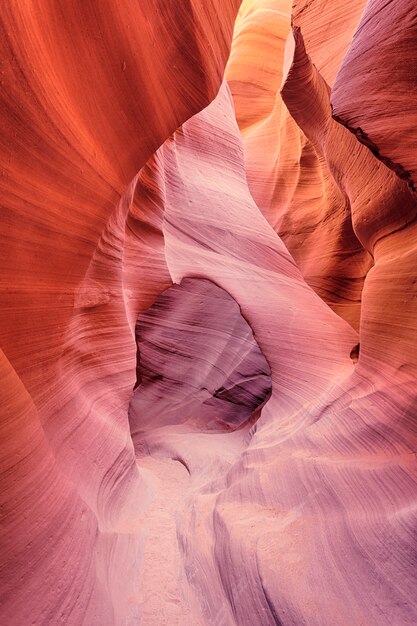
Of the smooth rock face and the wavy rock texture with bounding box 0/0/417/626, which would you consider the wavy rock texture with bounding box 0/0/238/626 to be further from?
the smooth rock face

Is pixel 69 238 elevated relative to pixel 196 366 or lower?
elevated

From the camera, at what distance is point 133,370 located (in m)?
3.12

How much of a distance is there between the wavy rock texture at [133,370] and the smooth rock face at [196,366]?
2.31ft

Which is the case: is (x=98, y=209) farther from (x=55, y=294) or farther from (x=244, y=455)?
(x=244, y=455)

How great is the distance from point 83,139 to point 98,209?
39cm

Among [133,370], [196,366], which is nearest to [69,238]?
[133,370]

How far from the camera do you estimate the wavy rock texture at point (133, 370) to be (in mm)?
1522

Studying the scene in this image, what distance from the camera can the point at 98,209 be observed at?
205 centimetres

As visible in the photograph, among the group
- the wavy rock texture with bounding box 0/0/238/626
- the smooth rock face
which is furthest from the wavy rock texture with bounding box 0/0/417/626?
the smooth rock face

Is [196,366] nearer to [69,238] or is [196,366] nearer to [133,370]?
[133,370]

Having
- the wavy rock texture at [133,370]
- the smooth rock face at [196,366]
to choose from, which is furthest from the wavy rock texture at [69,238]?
the smooth rock face at [196,366]

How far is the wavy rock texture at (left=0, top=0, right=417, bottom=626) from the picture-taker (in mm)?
1522

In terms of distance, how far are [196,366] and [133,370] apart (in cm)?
201

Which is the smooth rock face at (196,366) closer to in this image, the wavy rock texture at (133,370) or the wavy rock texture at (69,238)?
the wavy rock texture at (133,370)
